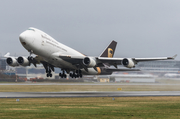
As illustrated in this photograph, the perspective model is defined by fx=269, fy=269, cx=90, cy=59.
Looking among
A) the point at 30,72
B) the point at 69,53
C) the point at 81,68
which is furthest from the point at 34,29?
the point at 30,72

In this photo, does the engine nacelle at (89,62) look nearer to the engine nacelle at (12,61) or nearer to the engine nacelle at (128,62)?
the engine nacelle at (128,62)

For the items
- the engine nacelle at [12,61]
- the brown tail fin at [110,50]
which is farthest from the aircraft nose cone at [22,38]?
the brown tail fin at [110,50]

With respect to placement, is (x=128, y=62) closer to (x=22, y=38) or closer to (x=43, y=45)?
(x=43, y=45)

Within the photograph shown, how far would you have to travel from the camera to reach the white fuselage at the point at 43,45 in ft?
125

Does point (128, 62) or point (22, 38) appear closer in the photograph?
point (22, 38)

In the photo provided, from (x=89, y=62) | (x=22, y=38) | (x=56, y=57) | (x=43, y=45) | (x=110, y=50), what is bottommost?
(x=89, y=62)

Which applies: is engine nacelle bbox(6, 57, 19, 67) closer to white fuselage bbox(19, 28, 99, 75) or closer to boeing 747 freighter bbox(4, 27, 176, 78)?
boeing 747 freighter bbox(4, 27, 176, 78)

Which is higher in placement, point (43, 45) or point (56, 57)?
point (43, 45)

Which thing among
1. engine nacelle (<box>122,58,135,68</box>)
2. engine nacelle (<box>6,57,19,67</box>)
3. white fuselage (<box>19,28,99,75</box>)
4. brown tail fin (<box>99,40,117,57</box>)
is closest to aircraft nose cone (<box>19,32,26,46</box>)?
white fuselage (<box>19,28,99,75</box>)

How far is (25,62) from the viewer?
4856cm

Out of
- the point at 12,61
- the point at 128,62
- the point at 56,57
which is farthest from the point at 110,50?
the point at 12,61

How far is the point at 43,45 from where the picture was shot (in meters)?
40.3

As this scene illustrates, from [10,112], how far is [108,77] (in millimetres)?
73669

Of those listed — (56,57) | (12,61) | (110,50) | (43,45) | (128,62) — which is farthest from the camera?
(110,50)
